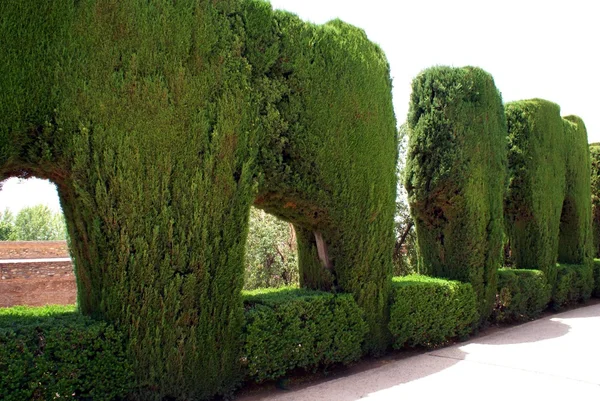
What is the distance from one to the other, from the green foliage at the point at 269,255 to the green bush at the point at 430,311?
5.43 m

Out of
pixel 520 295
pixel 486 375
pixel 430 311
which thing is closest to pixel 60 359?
pixel 486 375

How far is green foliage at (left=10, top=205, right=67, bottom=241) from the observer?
54.0 metres

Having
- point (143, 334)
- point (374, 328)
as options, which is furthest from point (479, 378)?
point (143, 334)

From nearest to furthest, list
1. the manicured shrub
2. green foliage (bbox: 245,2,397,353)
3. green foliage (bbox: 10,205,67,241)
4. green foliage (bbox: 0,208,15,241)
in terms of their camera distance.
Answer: green foliage (bbox: 245,2,397,353) < the manicured shrub < green foliage (bbox: 0,208,15,241) < green foliage (bbox: 10,205,67,241)

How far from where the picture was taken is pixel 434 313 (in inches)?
291

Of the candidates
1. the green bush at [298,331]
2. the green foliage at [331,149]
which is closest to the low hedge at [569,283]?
the green foliage at [331,149]

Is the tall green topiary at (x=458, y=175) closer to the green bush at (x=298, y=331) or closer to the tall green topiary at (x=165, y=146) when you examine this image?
the green bush at (x=298, y=331)

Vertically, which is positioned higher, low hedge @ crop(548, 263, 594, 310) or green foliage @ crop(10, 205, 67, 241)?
green foliage @ crop(10, 205, 67, 241)

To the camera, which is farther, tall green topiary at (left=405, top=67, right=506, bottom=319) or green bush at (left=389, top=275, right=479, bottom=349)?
tall green topiary at (left=405, top=67, right=506, bottom=319)

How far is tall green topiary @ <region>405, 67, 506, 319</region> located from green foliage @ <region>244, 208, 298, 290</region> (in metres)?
5.00

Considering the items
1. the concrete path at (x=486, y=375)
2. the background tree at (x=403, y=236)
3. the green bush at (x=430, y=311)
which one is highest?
the background tree at (x=403, y=236)

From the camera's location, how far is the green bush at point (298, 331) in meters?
5.05

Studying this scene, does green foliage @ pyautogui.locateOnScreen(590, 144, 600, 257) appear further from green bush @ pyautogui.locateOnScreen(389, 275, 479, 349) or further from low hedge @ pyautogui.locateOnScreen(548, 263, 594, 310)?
green bush @ pyautogui.locateOnScreen(389, 275, 479, 349)

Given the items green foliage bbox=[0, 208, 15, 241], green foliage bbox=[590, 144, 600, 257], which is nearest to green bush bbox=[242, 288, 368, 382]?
green foliage bbox=[590, 144, 600, 257]
